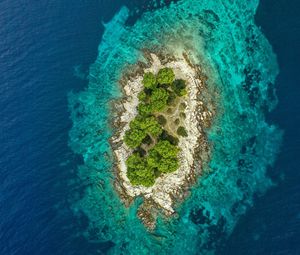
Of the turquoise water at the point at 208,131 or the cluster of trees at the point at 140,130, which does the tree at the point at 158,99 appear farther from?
Result: the turquoise water at the point at 208,131

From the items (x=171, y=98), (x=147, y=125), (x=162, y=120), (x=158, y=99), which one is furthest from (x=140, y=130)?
(x=171, y=98)

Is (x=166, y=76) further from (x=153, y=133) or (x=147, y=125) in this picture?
(x=153, y=133)

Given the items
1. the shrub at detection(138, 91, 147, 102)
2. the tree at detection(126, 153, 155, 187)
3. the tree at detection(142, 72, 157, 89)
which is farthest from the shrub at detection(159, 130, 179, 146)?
the tree at detection(142, 72, 157, 89)

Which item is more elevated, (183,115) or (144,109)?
(144,109)

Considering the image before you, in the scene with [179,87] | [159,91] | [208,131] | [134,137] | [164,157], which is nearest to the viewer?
[164,157]

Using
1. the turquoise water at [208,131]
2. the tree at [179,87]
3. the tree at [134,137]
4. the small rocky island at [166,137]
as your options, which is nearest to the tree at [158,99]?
the small rocky island at [166,137]

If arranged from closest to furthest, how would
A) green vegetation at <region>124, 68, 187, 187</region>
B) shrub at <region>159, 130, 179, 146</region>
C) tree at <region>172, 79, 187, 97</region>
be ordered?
green vegetation at <region>124, 68, 187, 187</region>
tree at <region>172, 79, 187, 97</region>
shrub at <region>159, 130, 179, 146</region>

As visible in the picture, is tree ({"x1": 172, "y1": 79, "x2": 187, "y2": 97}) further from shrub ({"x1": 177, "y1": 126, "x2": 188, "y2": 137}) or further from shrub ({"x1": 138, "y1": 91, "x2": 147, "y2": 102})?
shrub ({"x1": 177, "y1": 126, "x2": 188, "y2": 137})
